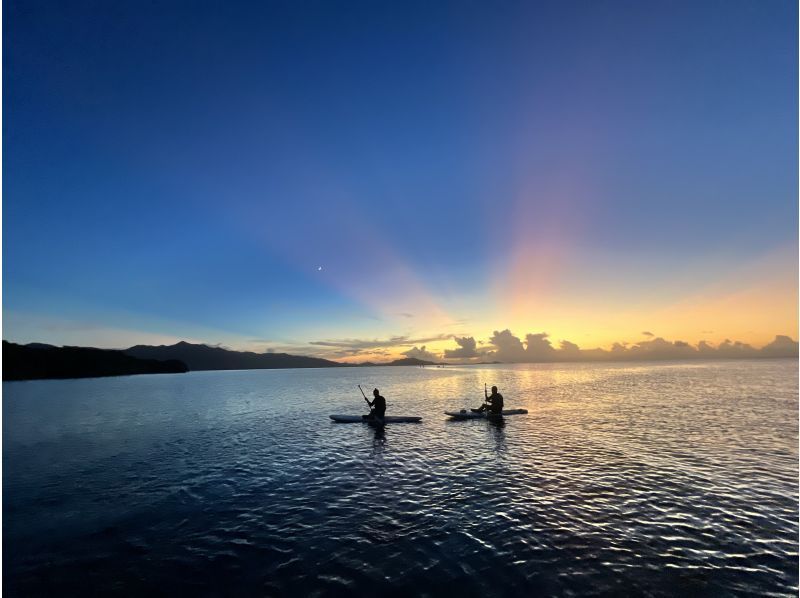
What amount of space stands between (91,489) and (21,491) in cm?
435

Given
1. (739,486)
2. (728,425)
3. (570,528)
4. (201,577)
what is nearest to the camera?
(201,577)

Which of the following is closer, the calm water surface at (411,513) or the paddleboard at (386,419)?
the calm water surface at (411,513)

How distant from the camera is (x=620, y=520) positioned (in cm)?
1894

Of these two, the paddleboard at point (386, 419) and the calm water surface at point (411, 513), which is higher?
the paddleboard at point (386, 419)

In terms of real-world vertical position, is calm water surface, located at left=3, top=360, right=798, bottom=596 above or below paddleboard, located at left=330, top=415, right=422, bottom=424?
below

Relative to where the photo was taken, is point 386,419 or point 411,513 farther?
point 386,419

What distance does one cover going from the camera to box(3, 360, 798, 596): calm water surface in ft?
48.5

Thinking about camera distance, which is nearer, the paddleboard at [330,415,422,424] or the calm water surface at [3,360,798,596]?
the calm water surface at [3,360,798,596]

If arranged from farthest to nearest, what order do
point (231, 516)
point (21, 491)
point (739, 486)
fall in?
point (21, 491) → point (739, 486) → point (231, 516)

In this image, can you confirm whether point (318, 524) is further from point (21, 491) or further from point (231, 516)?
point (21, 491)

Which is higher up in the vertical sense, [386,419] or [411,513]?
[386,419]

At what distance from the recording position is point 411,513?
20.3m

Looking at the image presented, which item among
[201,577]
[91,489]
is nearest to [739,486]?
[201,577]

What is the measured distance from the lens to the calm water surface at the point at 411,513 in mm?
14789
